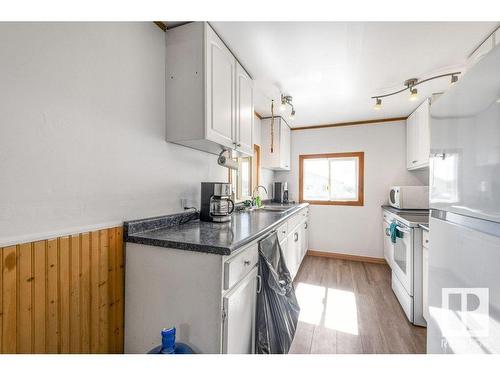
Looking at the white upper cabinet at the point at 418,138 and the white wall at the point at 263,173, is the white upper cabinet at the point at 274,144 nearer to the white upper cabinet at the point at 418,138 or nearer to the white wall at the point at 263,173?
the white wall at the point at 263,173

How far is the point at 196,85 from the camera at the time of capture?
144 cm

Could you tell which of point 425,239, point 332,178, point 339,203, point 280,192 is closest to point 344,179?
point 332,178

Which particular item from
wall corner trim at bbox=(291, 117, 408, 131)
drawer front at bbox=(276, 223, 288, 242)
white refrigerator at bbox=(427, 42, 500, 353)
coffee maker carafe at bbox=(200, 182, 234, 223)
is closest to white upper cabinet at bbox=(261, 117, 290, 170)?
wall corner trim at bbox=(291, 117, 408, 131)

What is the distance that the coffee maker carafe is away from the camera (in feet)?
5.45

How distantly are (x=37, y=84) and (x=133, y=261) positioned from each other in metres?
0.90

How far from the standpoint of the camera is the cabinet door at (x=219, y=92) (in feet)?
4.72

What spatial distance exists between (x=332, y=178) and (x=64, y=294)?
12.3ft

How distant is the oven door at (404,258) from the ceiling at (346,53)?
1.47 meters

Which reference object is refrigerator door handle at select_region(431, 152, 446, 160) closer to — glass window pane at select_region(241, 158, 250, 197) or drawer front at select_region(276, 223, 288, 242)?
drawer front at select_region(276, 223, 288, 242)

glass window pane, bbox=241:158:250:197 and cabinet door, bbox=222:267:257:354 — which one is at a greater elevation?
glass window pane, bbox=241:158:250:197

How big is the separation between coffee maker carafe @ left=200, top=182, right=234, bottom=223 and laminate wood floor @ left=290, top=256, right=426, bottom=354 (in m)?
1.10

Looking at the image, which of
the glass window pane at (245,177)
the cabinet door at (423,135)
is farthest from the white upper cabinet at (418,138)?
the glass window pane at (245,177)
